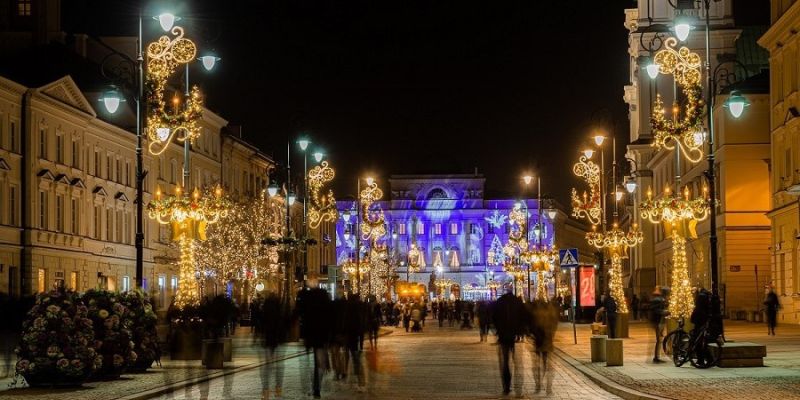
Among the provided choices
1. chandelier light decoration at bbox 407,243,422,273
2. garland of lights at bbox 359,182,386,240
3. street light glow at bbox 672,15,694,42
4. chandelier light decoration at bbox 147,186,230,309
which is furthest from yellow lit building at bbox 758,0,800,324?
chandelier light decoration at bbox 407,243,422,273

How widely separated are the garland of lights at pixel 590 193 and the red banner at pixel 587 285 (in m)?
3.03

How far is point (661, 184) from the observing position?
295 feet

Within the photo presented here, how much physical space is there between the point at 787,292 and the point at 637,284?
3931 cm

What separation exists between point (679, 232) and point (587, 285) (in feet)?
52.9

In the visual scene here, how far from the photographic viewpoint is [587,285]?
5247cm

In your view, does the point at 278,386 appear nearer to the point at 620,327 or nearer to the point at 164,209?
the point at 164,209

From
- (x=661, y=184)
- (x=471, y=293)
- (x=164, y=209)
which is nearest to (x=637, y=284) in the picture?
(x=661, y=184)

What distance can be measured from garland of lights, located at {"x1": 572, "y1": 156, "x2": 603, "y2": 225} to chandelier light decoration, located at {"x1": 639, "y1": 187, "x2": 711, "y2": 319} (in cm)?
1519

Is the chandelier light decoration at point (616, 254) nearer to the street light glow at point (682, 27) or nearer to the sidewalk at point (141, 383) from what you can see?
the sidewalk at point (141, 383)

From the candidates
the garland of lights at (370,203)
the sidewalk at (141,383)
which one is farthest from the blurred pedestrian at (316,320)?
the garland of lights at (370,203)

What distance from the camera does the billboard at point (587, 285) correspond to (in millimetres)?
51312

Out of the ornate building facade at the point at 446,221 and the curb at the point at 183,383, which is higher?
the ornate building facade at the point at 446,221

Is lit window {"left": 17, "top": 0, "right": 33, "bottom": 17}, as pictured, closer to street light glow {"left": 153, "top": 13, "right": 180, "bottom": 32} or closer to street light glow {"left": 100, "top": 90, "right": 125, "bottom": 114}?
street light glow {"left": 100, "top": 90, "right": 125, "bottom": 114}

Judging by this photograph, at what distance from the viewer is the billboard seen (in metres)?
51.3
